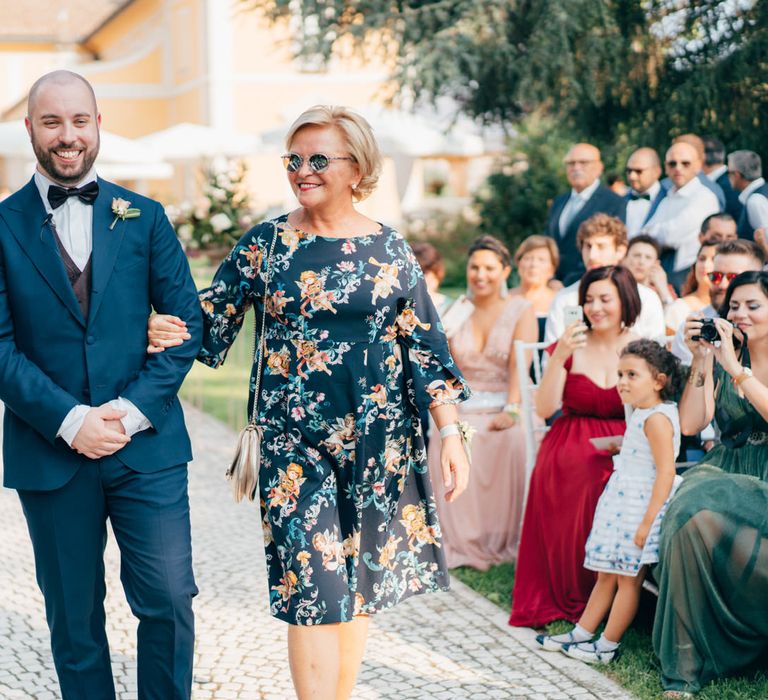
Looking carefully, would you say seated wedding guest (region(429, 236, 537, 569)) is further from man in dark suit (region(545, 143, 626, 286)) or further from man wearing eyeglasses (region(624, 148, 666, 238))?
man wearing eyeglasses (region(624, 148, 666, 238))

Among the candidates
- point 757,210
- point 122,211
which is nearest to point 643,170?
point 757,210

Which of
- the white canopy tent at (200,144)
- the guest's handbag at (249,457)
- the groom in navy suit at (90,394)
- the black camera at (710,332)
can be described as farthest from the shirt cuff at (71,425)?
the white canopy tent at (200,144)

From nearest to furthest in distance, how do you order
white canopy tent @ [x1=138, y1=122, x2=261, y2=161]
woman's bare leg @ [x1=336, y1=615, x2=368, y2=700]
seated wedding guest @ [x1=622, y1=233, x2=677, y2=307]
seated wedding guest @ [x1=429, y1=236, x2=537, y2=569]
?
woman's bare leg @ [x1=336, y1=615, x2=368, y2=700] < seated wedding guest @ [x1=429, y1=236, x2=537, y2=569] < seated wedding guest @ [x1=622, y1=233, x2=677, y2=307] < white canopy tent @ [x1=138, y1=122, x2=261, y2=161]

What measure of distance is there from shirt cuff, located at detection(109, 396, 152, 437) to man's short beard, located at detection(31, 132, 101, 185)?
65 cm

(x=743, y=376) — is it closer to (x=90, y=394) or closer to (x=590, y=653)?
(x=590, y=653)

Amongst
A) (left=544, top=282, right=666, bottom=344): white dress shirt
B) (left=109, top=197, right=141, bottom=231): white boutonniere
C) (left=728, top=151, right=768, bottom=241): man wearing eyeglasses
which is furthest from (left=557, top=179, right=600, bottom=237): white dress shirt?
(left=109, top=197, right=141, bottom=231): white boutonniere

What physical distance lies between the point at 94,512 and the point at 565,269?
225 inches

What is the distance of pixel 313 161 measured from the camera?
3.58 meters

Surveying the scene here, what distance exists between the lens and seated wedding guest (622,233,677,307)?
6.84m

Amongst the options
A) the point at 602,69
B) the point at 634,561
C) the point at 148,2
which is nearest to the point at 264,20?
the point at 602,69

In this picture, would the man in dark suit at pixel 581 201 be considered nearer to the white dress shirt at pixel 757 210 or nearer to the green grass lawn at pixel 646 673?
the white dress shirt at pixel 757 210

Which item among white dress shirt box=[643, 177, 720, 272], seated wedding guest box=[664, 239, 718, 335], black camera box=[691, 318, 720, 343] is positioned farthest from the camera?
white dress shirt box=[643, 177, 720, 272]

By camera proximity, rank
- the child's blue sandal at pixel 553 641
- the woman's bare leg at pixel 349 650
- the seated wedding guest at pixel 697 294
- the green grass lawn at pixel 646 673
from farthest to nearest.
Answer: the seated wedding guest at pixel 697 294, the child's blue sandal at pixel 553 641, the green grass lawn at pixel 646 673, the woman's bare leg at pixel 349 650

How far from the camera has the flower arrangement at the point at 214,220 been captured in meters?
13.7
